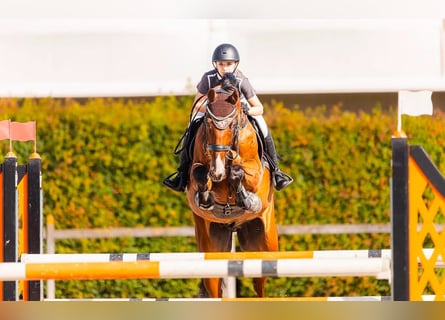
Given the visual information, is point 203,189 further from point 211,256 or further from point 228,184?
point 211,256

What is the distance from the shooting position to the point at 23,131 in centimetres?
616

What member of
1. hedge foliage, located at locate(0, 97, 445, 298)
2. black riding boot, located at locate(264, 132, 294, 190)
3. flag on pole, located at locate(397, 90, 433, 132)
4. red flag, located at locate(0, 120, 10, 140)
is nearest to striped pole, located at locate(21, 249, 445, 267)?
flag on pole, located at locate(397, 90, 433, 132)

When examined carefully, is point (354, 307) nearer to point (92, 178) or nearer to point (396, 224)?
point (396, 224)

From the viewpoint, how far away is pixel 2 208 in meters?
5.40

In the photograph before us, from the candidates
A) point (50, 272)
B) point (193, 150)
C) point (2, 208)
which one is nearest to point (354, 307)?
point (50, 272)

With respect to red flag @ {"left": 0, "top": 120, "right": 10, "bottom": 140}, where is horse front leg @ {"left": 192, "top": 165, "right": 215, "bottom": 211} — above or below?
below

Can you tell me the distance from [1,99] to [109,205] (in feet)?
3.87

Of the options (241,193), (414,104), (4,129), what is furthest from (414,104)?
(4,129)

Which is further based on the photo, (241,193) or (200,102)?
(200,102)

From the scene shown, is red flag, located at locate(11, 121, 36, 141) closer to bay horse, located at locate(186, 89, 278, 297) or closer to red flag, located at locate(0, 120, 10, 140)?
red flag, located at locate(0, 120, 10, 140)

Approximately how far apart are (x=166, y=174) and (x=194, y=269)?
4.45m

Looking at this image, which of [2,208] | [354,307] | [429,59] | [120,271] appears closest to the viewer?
[354,307]

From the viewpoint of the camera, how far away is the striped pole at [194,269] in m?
4.14

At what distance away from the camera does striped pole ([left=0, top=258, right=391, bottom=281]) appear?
4141 mm
